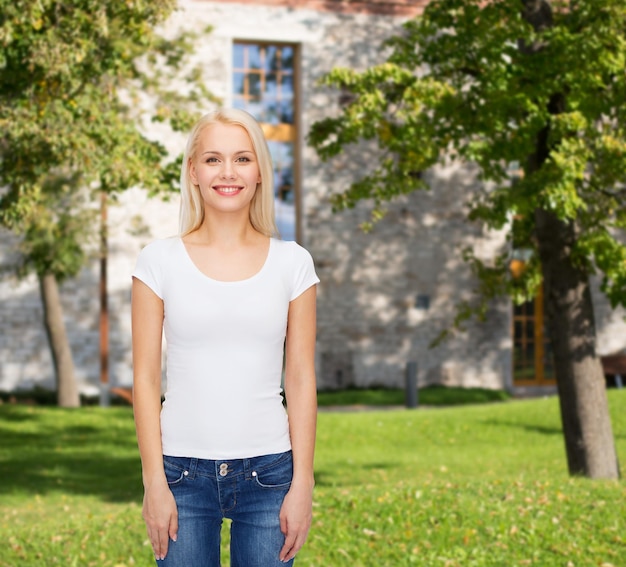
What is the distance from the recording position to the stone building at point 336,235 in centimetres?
2175

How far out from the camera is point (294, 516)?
8.29ft

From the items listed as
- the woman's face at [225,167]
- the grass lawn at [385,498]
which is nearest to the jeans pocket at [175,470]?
the woman's face at [225,167]

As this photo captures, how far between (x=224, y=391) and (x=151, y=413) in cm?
20

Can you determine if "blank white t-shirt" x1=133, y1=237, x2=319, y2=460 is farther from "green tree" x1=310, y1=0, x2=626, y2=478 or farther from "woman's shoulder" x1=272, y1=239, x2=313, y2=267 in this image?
"green tree" x1=310, y1=0, x2=626, y2=478

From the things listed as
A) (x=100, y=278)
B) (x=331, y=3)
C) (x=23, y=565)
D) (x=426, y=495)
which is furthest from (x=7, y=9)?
(x=331, y=3)

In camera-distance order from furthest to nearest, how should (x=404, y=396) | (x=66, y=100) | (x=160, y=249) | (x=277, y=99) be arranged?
(x=277, y=99) → (x=404, y=396) → (x=66, y=100) → (x=160, y=249)

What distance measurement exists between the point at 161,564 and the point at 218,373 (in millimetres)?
545

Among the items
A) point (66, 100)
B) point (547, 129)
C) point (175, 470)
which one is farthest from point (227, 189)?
point (547, 129)

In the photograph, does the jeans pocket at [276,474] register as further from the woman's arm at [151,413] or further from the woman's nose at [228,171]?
the woman's nose at [228,171]

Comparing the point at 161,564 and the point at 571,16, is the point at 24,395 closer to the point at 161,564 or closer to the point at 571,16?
the point at 571,16

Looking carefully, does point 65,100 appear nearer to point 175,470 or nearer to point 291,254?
point 291,254

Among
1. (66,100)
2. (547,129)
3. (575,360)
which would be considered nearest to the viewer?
(66,100)

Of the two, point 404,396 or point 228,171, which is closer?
point 228,171

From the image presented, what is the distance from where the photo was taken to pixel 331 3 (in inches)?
910
